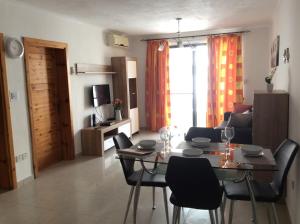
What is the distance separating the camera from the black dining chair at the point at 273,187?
2154 millimetres

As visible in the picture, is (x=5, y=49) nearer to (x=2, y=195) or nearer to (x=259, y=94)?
(x=2, y=195)

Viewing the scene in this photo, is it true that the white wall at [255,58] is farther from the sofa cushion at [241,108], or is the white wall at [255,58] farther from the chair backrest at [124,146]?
the chair backrest at [124,146]

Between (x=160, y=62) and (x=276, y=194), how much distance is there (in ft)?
17.1

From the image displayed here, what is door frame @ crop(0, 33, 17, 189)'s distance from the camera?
11.4 ft

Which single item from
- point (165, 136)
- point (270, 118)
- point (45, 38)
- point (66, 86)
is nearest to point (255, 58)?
point (270, 118)

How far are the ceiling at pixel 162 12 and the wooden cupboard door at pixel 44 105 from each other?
815 millimetres

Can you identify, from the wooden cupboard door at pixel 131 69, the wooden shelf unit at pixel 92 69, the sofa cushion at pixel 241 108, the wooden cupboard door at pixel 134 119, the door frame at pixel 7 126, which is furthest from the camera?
the wooden cupboard door at pixel 134 119

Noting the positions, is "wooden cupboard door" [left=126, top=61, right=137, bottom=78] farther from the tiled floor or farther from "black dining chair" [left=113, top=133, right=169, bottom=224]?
"black dining chair" [left=113, top=133, right=169, bottom=224]

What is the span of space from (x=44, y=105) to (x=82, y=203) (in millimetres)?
2058

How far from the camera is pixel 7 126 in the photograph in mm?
3572

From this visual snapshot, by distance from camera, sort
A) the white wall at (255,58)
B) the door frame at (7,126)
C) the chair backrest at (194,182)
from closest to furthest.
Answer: the chair backrest at (194,182) → the door frame at (7,126) → the white wall at (255,58)

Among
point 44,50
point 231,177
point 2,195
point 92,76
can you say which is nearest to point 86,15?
point 44,50

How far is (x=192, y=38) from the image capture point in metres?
6.77

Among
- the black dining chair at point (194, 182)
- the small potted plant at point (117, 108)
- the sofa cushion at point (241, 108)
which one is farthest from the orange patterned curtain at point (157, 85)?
the black dining chair at point (194, 182)
